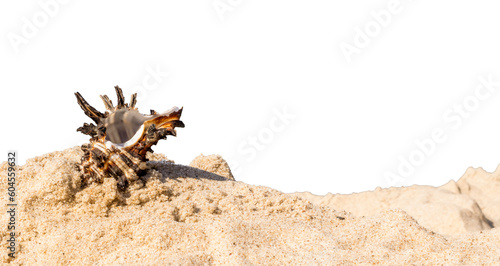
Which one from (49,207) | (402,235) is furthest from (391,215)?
(49,207)

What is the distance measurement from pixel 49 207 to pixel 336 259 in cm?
282

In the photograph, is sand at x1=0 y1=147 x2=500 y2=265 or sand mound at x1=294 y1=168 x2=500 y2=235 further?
sand mound at x1=294 y1=168 x2=500 y2=235

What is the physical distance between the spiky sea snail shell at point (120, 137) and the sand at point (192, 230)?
0.14m

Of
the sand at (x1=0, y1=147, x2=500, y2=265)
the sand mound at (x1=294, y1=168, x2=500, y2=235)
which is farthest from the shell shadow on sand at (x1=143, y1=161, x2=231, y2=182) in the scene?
the sand mound at (x1=294, y1=168, x2=500, y2=235)

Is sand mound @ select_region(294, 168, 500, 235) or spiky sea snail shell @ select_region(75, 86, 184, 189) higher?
spiky sea snail shell @ select_region(75, 86, 184, 189)

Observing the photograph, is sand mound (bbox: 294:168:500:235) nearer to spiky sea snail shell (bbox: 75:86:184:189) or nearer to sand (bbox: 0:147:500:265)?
sand (bbox: 0:147:500:265)

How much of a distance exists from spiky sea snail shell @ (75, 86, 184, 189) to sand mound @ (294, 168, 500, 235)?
4771 millimetres

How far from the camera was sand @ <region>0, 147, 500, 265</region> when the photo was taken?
13.0 ft

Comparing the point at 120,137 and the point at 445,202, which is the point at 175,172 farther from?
the point at 445,202

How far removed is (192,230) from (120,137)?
157 centimetres

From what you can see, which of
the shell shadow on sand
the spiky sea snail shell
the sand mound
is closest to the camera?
the spiky sea snail shell

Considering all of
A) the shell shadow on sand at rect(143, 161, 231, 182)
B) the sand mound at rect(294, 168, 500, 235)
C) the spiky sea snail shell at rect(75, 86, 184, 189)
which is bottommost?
the sand mound at rect(294, 168, 500, 235)

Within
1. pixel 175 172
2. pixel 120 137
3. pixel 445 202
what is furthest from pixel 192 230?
pixel 445 202

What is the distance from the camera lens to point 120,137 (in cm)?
520
